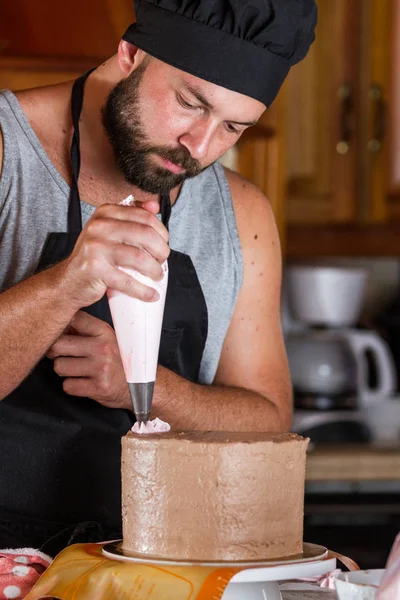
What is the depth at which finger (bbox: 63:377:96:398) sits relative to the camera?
1.29m

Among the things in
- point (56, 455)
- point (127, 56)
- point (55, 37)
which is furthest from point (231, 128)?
point (55, 37)

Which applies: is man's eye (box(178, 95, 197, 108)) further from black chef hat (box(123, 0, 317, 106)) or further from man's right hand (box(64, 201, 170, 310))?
man's right hand (box(64, 201, 170, 310))

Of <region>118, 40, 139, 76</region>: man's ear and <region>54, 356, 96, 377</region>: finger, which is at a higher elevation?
<region>118, 40, 139, 76</region>: man's ear

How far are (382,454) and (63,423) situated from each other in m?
1.72

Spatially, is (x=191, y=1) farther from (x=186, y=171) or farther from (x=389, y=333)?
(x=389, y=333)

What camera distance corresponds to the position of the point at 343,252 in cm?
336

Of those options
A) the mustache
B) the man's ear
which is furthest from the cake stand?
the man's ear

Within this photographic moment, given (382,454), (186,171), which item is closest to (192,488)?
(186,171)

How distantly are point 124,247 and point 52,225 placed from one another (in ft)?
1.38

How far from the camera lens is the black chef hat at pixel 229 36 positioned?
1.32 m

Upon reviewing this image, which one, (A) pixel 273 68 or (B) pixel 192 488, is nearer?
(B) pixel 192 488

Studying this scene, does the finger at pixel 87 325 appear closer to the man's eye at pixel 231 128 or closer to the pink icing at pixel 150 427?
the pink icing at pixel 150 427

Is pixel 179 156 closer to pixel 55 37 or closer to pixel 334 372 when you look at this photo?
pixel 55 37

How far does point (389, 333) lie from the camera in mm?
3363
